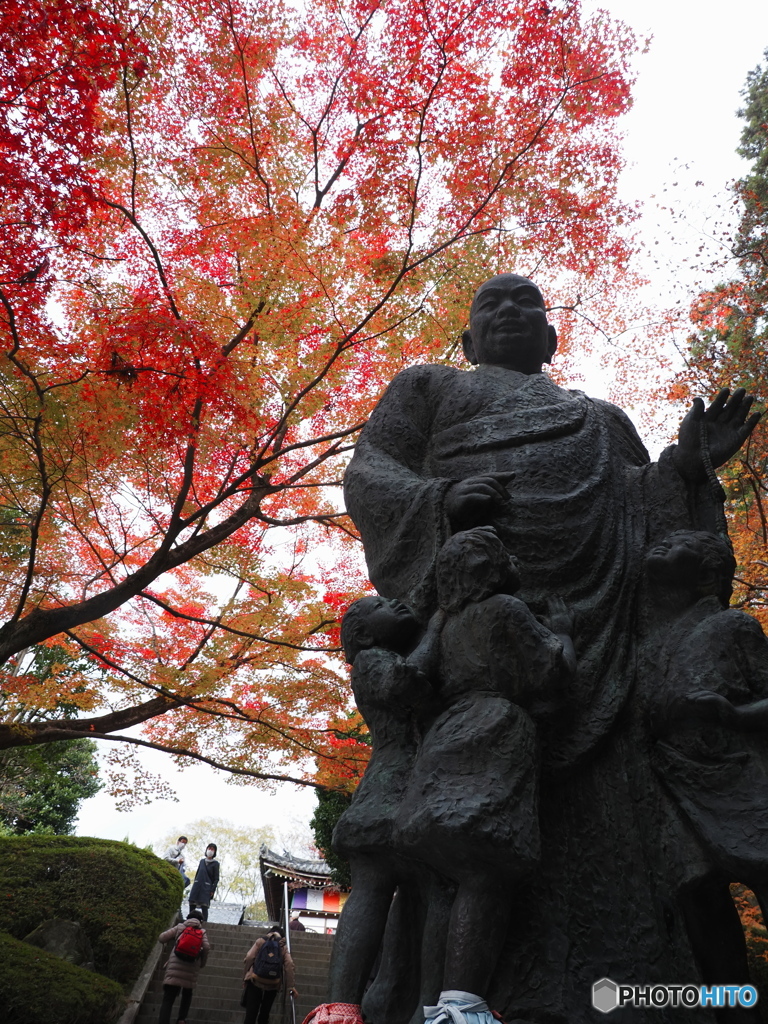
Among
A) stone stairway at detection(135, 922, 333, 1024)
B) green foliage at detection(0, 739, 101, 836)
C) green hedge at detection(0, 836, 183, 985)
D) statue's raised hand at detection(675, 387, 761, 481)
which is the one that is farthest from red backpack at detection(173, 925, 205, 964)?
green foliage at detection(0, 739, 101, 836)

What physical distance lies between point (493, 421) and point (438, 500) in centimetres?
59

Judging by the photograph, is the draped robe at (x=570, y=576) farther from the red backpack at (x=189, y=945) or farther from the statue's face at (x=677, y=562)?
the red backpack at (x=189, y=945)

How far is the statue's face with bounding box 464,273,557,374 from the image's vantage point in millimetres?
3775

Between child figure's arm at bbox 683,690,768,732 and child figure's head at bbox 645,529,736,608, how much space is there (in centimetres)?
47

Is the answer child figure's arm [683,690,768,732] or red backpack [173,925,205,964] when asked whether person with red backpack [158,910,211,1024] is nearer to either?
red backpack [173,925,205,964]

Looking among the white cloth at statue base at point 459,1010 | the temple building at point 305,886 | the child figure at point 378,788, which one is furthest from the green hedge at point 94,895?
the temple building at point 305,886

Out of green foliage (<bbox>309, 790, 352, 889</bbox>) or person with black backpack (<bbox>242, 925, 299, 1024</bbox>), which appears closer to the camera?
person with black backpack (<bbox>242, 925, 299, 1024</bbox>)

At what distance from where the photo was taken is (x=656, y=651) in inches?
103

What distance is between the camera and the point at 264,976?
7.92 meters

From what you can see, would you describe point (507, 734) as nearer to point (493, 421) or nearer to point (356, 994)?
point (356, 994)

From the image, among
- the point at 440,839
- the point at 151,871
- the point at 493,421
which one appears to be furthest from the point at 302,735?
the point at 440,839

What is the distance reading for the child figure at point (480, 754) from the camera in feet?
6.47

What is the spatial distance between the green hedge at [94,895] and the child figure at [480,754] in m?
8.86

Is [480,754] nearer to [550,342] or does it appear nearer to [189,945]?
[550,342]
